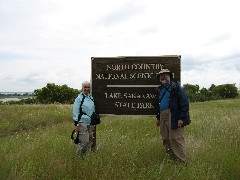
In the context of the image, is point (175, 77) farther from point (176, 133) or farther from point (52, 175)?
point (52, 175)

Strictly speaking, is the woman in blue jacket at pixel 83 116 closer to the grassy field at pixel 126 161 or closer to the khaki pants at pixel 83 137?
the khaki pants at pixel 83 137

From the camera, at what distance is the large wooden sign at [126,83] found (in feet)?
27.5

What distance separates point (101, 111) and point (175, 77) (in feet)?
6.67

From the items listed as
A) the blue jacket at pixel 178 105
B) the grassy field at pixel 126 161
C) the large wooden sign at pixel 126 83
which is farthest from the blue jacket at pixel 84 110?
the blue jacket at pixel 178 105

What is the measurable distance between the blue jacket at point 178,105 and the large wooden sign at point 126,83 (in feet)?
3.51

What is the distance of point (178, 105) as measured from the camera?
24.0 ft

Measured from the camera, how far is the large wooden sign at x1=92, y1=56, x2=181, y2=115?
8.38m

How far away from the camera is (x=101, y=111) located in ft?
28.1

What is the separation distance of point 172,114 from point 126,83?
1.67m

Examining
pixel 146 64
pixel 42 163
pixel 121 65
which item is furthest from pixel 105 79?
pixel 42 163

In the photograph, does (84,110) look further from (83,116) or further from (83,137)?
(83,137)

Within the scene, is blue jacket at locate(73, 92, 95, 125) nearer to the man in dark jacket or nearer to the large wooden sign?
the large wooden sign

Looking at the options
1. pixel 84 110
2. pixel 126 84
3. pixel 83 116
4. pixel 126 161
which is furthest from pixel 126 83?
pixel 126 161

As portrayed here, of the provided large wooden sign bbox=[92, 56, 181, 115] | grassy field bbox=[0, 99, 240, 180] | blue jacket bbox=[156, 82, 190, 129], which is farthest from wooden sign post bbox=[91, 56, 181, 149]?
blue jacket bbox=[156, 82, 190, 129]
